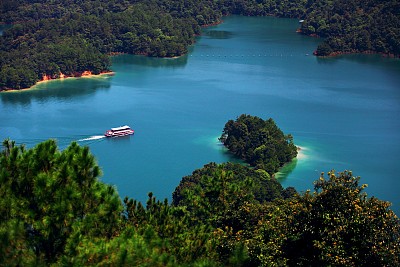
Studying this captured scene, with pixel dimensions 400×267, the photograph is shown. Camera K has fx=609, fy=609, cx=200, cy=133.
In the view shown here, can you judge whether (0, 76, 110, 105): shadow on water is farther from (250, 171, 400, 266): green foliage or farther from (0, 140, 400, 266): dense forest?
(250, 171, 400, 266): green foliage

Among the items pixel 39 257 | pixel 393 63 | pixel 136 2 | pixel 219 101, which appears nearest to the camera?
pixel 39 257

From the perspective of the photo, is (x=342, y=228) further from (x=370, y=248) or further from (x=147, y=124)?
(x=147, y=124)

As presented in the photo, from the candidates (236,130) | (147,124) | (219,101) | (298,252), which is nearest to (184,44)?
(219,101)

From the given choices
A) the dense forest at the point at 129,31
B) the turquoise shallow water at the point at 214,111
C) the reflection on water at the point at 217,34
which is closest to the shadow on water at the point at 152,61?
the turquoise shallow water at the point at 214,111

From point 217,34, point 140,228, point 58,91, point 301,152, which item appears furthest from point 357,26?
point 140,228

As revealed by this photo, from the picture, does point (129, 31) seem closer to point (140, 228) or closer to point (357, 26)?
point (357, 26)

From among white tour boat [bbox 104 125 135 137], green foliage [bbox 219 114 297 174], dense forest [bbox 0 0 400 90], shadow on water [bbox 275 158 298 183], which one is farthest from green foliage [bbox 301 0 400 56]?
shadow on water [bbox 275 158 298 183]
